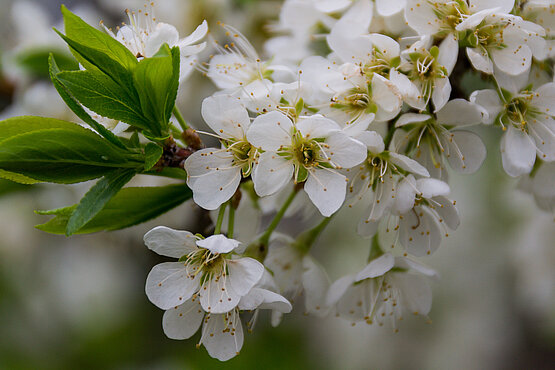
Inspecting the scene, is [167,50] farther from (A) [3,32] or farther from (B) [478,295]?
(B) [478,295]

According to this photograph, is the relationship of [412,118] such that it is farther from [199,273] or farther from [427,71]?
[199,273]

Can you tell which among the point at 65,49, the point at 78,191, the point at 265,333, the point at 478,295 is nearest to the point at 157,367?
the point at 265,333

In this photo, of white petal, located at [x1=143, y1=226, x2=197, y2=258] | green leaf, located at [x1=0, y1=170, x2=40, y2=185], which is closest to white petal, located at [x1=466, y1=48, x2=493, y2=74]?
white petal, located at [x1=143, y1=226, x2=197, y2=258]

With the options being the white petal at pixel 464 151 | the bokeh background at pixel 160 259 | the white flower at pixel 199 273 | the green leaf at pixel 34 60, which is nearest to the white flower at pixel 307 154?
the white flower at pixel 199 273

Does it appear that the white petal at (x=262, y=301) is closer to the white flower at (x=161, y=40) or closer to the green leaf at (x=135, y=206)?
the green leaf at (x=135, y=206)

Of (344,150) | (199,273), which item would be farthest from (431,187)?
(199,273)

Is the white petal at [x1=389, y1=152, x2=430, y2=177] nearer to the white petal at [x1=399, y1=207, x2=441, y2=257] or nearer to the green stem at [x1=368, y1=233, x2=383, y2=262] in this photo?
the white petal at [x1=399, y1=207, x2=441, y2=257]

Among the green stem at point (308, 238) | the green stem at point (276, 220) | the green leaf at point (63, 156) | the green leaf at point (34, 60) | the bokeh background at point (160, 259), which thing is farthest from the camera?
the bokeh background at point (160, 259)
